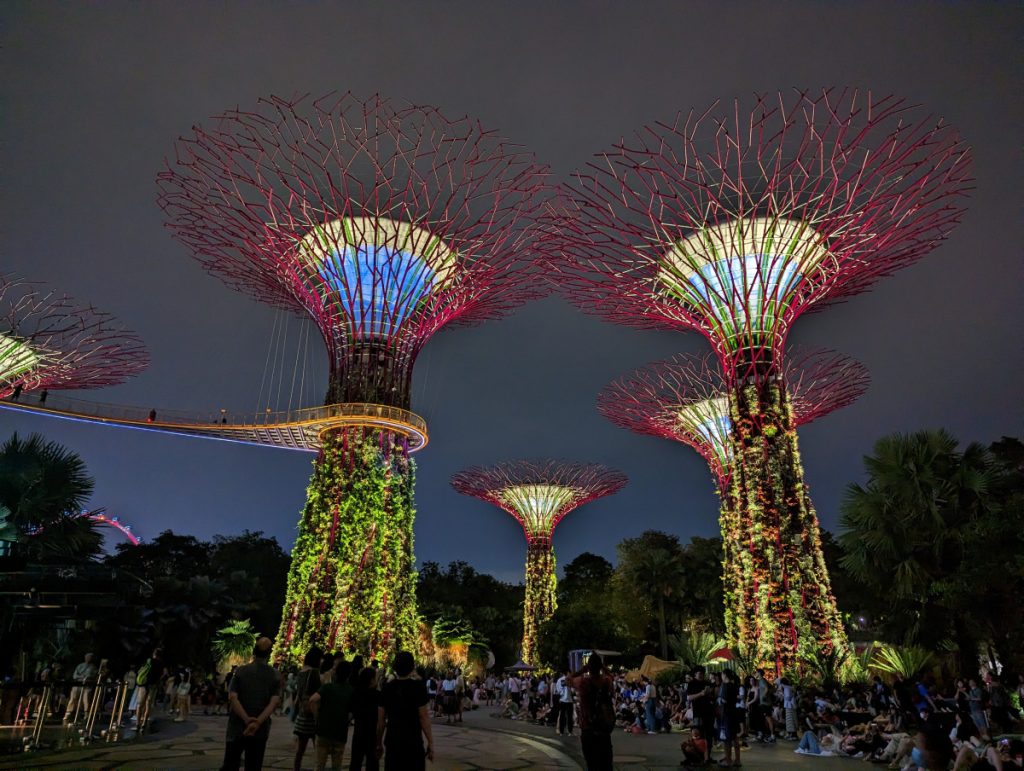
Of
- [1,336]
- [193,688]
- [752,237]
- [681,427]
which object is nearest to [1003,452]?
[681,427]

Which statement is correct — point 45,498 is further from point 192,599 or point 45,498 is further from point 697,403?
point 697,403

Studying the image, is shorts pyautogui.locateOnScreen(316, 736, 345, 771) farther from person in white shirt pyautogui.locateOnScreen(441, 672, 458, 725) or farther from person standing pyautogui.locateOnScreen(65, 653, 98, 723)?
person in white shirt pyautogui.locateOnScreen(441, 672, 458, 725)

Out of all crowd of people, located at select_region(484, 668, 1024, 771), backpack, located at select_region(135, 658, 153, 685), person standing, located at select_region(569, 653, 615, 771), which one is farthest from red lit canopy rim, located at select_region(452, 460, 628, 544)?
person standing, located at select_region(569, 653, 615, 771)

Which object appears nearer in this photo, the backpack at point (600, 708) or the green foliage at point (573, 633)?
the backpack at point (600, 708)

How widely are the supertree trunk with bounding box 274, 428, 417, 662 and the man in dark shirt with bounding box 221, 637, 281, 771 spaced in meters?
15.6

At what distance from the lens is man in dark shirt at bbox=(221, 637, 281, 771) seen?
5.74 metres

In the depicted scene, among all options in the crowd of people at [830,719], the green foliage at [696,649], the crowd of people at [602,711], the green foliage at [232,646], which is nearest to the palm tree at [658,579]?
the green foliage at [696,649]

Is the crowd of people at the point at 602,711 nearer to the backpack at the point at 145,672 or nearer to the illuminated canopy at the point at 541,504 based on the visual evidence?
the backpack at the point at 145,672

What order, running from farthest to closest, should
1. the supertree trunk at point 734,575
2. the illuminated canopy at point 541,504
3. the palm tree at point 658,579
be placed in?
the palm tree at point 658,579 < the illuminated canopy at point 541,504 < the supertree trunk at point 734,575

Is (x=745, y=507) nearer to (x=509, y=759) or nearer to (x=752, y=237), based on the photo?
(x=752, y=237)

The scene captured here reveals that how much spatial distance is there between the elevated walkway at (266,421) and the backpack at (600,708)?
1660 centimetres

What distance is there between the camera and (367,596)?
21.5m

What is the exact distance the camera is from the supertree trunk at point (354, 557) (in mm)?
20953

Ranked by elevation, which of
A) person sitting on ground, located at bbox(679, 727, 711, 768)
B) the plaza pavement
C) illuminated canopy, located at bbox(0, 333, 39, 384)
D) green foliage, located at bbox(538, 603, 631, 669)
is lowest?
the plaza pavement
